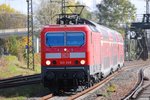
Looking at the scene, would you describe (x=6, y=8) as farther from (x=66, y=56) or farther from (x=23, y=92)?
(x=66, y=56)

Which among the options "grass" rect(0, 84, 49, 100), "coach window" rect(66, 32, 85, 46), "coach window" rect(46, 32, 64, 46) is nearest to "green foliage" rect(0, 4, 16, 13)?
"grass" rect(0, 84, 49, 100)

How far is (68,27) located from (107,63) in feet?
23.0

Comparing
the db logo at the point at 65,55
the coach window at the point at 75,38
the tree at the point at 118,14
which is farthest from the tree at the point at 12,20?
the db logo at the point at 65,55

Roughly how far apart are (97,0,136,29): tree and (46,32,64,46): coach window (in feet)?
234

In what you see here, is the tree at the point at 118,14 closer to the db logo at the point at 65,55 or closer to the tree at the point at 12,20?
the tree at the point at 12,20

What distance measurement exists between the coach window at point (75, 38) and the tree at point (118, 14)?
71.3 m

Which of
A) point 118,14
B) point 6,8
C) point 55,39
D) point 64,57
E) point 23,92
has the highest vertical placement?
point 6,8

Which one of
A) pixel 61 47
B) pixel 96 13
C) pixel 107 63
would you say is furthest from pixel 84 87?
pixel 96 13

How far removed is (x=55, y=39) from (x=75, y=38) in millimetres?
830

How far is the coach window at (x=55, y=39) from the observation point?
1900 centimetres

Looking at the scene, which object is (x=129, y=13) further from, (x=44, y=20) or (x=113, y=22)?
(x=44, y=20)

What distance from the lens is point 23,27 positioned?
96.1 m

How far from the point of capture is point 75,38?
18969 mm

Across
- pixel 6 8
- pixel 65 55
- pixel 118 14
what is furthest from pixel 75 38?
pixel 6 8
